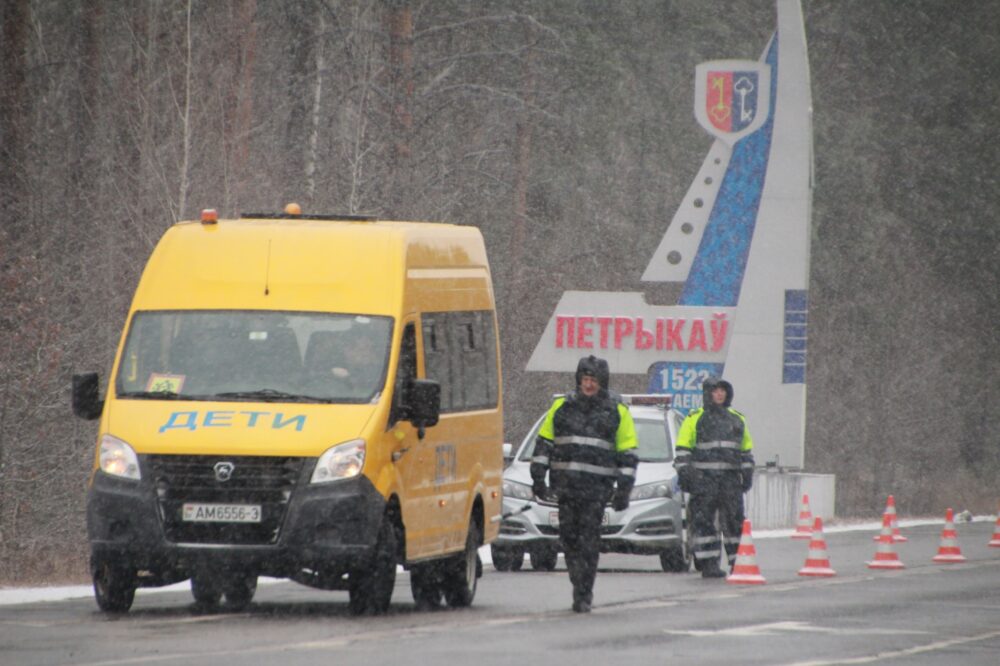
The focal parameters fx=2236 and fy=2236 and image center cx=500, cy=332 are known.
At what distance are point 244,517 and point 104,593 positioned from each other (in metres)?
1.30

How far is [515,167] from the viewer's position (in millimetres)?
52625

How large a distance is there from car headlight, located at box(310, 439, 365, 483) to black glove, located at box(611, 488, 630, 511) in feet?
8.51

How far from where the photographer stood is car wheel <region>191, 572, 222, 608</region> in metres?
16.0

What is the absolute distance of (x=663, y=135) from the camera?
64.6 meters

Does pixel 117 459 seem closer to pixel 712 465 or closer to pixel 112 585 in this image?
pixel 112 585

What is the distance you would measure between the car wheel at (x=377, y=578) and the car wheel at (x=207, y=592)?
4.01 feet

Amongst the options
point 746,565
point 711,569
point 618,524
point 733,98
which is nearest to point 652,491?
point 618,524

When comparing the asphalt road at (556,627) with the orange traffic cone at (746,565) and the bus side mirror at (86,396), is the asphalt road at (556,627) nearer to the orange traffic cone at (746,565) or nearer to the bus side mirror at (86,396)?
the orange traffic cone at (746,565)

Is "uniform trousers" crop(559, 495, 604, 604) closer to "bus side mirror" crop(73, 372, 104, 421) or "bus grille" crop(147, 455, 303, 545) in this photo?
"bus grille" crop(147, 455, 303, 545)

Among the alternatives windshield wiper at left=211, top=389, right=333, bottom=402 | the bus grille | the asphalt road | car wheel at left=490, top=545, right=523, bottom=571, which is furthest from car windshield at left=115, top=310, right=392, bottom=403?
car wheel at left=490, top=545, right=523, bottom=571

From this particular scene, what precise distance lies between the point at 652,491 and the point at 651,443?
1.21m

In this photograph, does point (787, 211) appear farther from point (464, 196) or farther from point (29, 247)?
point (29, 247)

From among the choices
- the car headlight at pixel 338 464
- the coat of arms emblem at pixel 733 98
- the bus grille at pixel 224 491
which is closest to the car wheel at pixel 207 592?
the bus grille at pixel 224 491

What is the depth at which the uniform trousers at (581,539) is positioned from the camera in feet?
53.3
